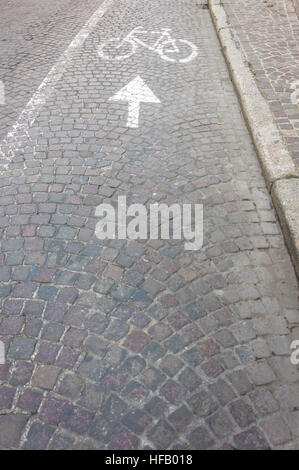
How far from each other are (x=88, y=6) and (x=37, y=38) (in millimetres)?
3123

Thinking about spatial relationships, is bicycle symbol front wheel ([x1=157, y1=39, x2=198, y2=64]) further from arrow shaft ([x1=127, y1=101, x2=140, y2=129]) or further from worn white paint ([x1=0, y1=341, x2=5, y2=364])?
worn white paint ([x1=0, y1=341, x2=5, y2=364])

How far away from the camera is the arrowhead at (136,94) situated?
6254 millimetres

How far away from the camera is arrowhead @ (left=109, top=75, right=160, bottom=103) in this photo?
6.25 meters

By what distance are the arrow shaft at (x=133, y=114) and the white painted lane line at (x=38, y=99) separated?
53.2 inches

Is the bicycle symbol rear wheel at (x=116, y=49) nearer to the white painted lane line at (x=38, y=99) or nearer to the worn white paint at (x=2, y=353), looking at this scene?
the white painted lane line at (x=38, y=99)

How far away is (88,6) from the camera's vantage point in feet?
36.6

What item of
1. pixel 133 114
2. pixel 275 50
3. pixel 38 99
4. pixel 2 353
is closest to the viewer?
pixel 2 353

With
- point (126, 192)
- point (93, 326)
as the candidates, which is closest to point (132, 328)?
point (93, 326)

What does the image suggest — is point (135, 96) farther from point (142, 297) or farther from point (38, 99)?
point (142, 297)

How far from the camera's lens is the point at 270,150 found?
4.92 metres

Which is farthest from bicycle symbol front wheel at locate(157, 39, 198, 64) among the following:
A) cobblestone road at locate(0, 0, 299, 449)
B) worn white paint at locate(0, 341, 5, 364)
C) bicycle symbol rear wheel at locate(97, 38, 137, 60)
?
worn white paint at locate(0, 341, 5, 364)

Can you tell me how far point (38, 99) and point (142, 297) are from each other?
168 inches

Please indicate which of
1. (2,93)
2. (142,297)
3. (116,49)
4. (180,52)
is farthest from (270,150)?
(116,49)

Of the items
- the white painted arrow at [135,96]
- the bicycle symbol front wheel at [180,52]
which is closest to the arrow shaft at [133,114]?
the white painted arrow at [135,96]
